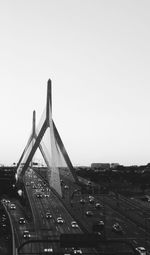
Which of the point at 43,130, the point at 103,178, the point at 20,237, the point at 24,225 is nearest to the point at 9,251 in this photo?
the point at 20,237

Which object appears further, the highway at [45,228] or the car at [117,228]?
the car at [117,228]

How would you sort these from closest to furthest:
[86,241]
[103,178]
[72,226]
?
[86,241] → [72,226] → [103,178]

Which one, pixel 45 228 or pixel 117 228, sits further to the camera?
pixel 45 228

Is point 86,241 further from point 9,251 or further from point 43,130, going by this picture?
point 43,130

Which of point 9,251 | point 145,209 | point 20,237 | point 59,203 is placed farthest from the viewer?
point 59,203

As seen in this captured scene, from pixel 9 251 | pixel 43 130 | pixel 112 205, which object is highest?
A: pixel 43 130

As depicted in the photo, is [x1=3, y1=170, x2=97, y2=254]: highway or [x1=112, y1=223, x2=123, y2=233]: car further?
[x1=112, y1=223, x2=123, y2=233]: car

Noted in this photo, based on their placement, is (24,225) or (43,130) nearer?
(24,225)

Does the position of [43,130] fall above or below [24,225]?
above

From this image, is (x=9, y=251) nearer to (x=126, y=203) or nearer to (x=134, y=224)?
(x=134, y=224)
